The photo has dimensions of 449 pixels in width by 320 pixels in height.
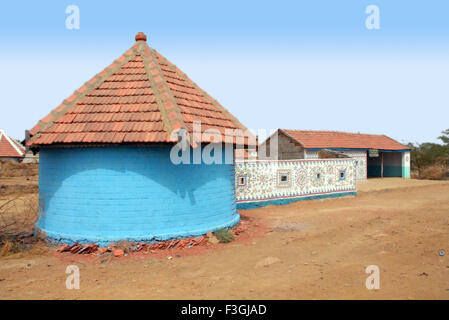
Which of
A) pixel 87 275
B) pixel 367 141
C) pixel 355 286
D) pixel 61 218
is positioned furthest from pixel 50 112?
pixel 367 141

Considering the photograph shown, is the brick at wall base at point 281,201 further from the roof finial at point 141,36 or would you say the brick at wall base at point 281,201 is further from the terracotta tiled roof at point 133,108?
the roof finial at point 141,36

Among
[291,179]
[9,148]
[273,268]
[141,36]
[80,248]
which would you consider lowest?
[273,268]

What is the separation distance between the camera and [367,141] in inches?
1053

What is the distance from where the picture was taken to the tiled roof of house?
118ft

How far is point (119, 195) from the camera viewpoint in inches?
291

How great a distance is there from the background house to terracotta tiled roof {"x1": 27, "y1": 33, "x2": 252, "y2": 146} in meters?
13.2

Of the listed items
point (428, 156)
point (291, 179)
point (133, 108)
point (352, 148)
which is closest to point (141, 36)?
point (133, 108)

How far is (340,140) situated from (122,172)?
20.6m

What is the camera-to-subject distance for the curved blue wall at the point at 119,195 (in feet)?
24.3

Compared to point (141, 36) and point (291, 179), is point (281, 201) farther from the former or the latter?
point (141, 36)

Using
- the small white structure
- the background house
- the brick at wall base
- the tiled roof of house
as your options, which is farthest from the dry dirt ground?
the tiled roof of house

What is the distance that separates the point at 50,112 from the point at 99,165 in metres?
2.40

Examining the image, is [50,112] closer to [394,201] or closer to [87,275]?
[87,275]

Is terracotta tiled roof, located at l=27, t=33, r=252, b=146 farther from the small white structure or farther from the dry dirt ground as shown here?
the small white structure
